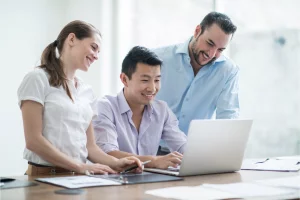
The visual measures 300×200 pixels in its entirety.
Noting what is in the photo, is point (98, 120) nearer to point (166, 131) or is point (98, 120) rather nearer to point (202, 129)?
point (166, 131)

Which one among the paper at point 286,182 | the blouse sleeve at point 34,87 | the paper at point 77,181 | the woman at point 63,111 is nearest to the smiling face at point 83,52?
the woman at point 63,111

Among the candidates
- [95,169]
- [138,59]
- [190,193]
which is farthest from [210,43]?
[190,193]

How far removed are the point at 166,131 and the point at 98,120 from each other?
0.38 m

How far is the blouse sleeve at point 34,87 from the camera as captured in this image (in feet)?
6.59

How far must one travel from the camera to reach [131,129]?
250cm

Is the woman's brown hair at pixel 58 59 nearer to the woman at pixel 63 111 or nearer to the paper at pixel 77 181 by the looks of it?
the woman at pixel 63 111

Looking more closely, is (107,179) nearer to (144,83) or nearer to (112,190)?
(112,190)

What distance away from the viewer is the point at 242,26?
3.98m

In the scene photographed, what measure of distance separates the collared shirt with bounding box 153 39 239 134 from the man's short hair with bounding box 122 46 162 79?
42 centimetres

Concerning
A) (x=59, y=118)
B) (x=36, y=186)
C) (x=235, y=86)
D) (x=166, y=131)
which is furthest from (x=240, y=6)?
(x=36, y=186)

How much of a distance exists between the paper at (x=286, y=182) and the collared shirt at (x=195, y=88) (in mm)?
986

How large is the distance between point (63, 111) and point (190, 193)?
731 mm

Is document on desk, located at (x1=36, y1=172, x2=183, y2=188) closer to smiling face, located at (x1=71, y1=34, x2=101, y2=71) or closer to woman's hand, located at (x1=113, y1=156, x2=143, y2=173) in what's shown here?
woman's hand, located at (x1=113, y1=156, x2=143, y2=173)

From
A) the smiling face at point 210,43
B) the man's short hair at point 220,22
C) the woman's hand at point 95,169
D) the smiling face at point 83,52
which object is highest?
the man's short hair at point 220,22
